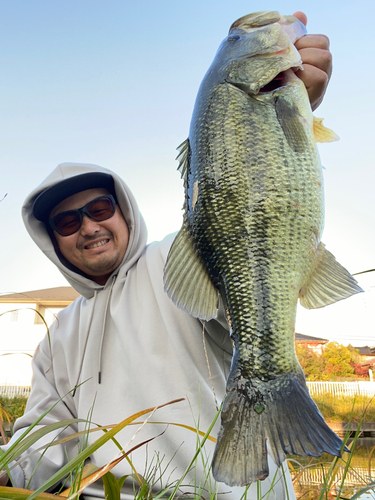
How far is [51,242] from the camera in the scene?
2.91m

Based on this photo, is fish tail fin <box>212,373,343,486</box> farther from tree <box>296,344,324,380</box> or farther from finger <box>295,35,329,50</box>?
tree <box>296,344,324,380</box>

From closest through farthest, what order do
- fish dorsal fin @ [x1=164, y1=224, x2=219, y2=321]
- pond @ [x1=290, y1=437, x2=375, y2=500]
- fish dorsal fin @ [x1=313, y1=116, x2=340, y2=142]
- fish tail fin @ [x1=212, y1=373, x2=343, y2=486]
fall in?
1. fish tail fin @ [x1=212, y1=373, x2=343, y2=486]
2. pond @ [x1=290, y1=437, x2=375, y2=500]
3. fish dorsal fin @ [x1=164, y1=224, x2=219, y2=321]
4. fish dorsal fin @ [x1=313, y1=116, x2=340, y2=142]

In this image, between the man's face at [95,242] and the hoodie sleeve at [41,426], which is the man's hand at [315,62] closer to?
the man's face at [95,242]

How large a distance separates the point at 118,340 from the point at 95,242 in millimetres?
708

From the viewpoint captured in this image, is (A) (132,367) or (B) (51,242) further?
(B) (51,242)

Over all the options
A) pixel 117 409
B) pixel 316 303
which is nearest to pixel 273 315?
pixel 316 303

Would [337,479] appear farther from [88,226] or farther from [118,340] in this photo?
[88,226]

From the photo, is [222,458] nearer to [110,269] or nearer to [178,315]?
[178,315]

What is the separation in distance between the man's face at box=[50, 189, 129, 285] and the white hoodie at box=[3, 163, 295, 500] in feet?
0.22

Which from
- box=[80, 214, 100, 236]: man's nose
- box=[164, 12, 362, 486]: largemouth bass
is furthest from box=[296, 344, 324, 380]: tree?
box=[164, 12, 362, 486]: largemouth bass

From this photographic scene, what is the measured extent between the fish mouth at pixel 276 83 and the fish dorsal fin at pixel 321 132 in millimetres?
196

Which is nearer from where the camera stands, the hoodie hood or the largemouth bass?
the largemouth bass

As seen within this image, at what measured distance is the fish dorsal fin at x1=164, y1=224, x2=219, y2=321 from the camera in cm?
141

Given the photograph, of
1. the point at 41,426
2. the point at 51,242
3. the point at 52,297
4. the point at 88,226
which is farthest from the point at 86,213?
the point at 52,297
